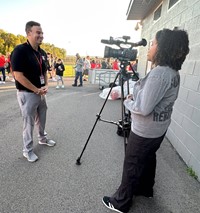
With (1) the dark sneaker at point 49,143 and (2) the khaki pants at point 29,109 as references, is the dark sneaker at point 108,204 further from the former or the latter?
(1) the dark sneaker at point 49,143

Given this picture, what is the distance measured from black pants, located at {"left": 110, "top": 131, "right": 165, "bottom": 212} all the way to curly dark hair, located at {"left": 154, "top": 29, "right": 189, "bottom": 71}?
646 mm

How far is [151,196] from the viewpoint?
6.10ft

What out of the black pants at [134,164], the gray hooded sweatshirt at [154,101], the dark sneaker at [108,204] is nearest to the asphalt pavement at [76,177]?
the dark sneaker at [108,204]

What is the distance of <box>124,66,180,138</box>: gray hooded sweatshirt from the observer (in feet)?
3.90

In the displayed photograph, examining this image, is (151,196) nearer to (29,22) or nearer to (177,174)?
(177,174)

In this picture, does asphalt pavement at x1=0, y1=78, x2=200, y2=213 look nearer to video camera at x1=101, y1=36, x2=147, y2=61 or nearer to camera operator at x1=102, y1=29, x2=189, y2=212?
camera operator at x1=102, y1=29, x2=189, y2=212

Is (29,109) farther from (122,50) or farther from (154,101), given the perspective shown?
(154,101)

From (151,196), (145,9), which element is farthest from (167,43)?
(145,9)

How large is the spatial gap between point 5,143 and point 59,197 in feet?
5.34

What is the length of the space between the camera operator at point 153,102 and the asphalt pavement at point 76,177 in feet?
1.36

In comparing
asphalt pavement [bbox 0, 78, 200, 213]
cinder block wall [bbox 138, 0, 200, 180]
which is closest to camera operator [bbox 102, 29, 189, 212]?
asphalt pavement [bbox 0, 78, 200, 213]

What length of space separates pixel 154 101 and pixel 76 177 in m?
1.49

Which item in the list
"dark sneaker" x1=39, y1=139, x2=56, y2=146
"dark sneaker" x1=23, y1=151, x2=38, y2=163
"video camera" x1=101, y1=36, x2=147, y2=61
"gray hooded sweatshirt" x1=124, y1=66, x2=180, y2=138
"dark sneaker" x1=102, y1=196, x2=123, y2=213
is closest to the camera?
"gray hooded sweatshirt" x1=124, y1=66, x2=180, y2=138

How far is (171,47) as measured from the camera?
1205 mm
